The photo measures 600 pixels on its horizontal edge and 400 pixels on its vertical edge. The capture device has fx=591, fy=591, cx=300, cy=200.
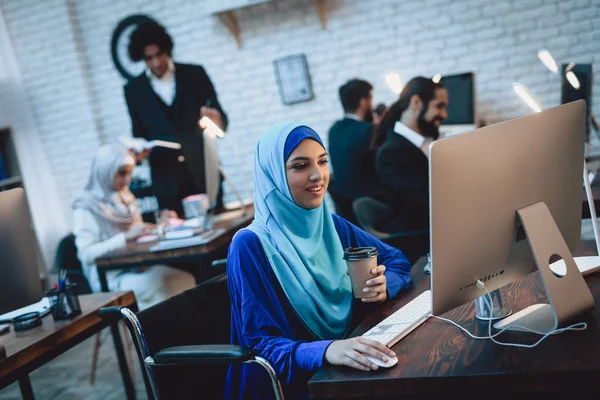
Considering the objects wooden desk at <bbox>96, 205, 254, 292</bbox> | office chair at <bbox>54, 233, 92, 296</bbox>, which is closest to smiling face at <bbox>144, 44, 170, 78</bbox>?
office chair at <bbox>54, 233, 92, 296</bbox>

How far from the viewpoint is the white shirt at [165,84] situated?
4.39m

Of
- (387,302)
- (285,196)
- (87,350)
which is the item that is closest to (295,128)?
(285,196)

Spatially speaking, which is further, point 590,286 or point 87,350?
point 87,350

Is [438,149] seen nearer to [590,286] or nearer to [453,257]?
[453,257]

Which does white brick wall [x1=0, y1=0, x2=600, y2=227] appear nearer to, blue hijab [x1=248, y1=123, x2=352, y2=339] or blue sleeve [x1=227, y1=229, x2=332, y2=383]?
blue hijab [x1=248, y1=123, x2=352, y2=339]

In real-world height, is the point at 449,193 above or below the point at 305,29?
below

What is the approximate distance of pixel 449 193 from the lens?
1141mm

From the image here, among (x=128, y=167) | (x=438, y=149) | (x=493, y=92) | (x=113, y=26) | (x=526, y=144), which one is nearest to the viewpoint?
(x=438, y=149)

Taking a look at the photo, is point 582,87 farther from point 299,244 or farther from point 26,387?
point 26,387

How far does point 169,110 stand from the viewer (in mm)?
4461

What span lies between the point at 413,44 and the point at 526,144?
12.7 ft

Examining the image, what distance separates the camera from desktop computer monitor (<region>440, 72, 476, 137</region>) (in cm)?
448

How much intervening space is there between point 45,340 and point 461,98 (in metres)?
3.60

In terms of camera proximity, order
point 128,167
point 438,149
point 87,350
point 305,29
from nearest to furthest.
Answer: point 438,149, point 128,167, point 87,350, point 305,29
